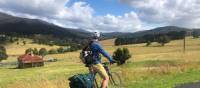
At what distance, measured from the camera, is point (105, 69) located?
1166 centimetres

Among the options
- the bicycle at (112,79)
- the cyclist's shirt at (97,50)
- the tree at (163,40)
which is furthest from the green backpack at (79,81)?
the tree at (163,40)

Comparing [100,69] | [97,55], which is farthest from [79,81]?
[97,55]

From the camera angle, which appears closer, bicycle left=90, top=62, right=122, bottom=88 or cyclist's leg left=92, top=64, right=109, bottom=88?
cyclist's leg left=92, top=64, right=109, bottom=88

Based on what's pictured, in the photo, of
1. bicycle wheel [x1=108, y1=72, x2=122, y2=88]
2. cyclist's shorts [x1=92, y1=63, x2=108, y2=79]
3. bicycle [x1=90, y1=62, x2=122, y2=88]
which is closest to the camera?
cyclist's shorts [x1=92, y1=63, x2=108, y2=79]

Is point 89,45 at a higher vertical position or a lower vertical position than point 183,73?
higher

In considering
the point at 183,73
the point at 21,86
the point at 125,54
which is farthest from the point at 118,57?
the point at 21,86

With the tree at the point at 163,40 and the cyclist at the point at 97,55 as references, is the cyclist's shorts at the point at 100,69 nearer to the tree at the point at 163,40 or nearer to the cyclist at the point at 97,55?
the cyclist at the point at 97,55

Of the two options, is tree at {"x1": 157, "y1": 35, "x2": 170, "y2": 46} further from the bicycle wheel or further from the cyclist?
the cyclist

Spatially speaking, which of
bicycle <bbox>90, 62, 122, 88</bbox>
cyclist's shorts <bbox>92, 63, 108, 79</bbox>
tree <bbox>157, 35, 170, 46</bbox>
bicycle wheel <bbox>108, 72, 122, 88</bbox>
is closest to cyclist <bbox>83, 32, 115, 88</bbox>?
cyclist's shorts <bbox>92, 63, 108, 79</bbox>

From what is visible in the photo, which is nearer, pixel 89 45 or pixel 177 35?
pixel 89 45

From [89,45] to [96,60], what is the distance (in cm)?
47

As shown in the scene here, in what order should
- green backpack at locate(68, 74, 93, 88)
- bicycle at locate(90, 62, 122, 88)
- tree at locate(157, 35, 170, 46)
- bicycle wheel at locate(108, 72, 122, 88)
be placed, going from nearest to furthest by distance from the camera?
green backpack at locate(68, 74, 93, 88) < bicycle at locate(90, 62, 122, 88) < bicycle wheel at locate(108, 72, 122, 88) < tree at locate(157, 35, 170, 46)

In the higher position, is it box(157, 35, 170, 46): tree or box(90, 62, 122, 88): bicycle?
box(90, 62, 122, 88): bicycle

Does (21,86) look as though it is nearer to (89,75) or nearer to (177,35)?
(89,75)
